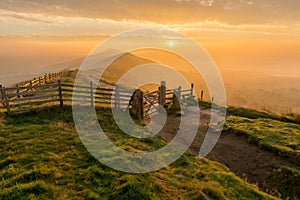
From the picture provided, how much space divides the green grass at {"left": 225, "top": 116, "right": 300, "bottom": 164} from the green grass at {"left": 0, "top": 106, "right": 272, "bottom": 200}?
4.76 m

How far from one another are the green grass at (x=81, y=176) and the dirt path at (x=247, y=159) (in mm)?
1658

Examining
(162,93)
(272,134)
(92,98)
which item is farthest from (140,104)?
(272,134)

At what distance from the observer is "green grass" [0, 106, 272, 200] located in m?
5.90

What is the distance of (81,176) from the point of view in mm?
6730

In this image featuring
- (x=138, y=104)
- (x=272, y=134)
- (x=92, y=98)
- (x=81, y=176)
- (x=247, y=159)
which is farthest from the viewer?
(x=138, y=104)

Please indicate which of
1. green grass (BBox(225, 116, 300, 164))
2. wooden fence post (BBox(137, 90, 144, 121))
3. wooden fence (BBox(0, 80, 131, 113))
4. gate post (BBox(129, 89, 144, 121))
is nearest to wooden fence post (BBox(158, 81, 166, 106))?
wooden fence (BBox(0, 80, 131, 113))

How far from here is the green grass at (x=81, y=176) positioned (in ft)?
19.4

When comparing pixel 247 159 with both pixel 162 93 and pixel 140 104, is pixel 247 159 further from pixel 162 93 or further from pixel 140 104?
pixel 162 93

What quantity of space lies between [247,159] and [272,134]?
161 inches

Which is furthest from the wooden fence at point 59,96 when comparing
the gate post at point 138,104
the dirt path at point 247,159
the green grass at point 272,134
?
the green grass at point 272,134

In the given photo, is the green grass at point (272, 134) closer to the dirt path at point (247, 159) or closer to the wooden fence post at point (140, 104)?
the dirt path at point (247, 159)

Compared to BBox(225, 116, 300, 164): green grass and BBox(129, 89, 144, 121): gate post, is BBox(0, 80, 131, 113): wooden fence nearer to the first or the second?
BBox(129, 89, 144, 121): gate post

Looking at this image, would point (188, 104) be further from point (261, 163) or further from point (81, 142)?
point (81, 142)

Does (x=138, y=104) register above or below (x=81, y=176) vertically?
above
